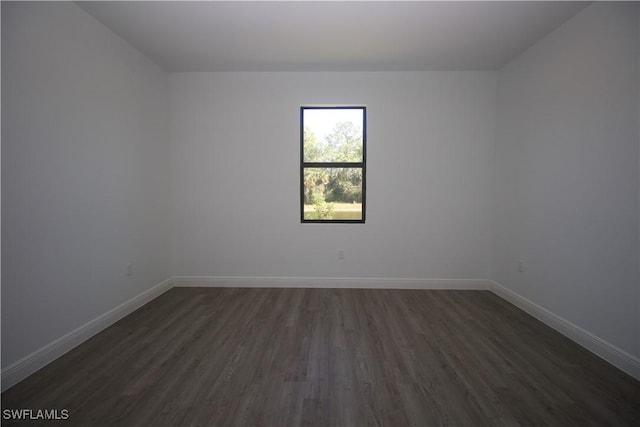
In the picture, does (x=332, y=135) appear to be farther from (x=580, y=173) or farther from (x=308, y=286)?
(x=580, y=173)

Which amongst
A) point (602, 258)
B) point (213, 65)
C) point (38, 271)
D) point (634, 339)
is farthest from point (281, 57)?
point (634, 339)

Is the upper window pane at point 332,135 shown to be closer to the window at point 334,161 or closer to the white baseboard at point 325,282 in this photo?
the window at point 334,161

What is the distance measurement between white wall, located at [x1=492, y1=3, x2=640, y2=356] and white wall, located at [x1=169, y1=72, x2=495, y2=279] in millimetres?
502

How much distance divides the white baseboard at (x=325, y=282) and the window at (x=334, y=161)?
2.63 ft

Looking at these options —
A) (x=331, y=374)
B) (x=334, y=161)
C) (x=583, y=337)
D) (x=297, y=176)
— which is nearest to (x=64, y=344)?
(x=331, y=374)

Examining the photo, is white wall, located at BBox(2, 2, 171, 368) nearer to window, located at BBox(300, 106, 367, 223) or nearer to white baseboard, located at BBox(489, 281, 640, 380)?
window, located at BBox(300, 106, 367, 223)

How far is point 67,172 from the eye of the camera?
2287 millimetres

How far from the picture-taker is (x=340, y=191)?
387 centimetres

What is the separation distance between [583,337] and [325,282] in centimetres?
256

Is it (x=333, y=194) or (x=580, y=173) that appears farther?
(x=333, y=194)

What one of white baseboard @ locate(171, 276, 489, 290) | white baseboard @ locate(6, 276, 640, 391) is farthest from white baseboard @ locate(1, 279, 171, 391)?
white baseboard @ locate(171, 276, 489, 290)
